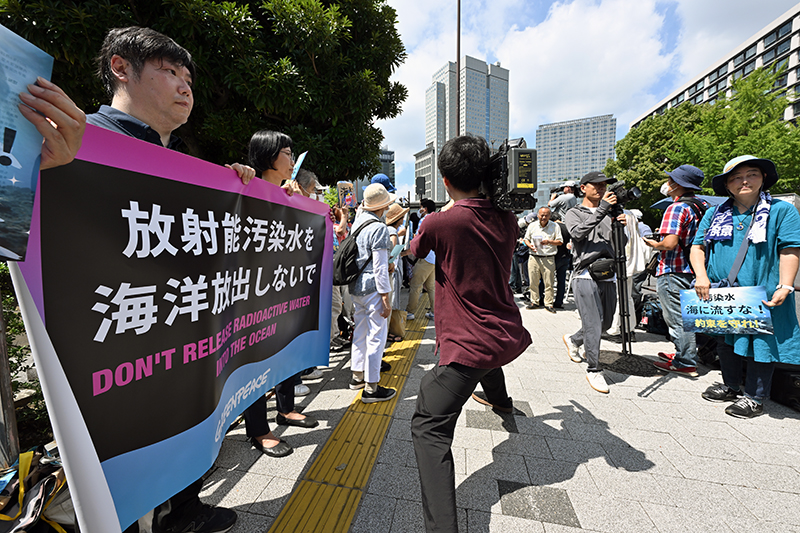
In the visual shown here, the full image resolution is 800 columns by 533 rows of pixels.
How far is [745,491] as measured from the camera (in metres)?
1.97

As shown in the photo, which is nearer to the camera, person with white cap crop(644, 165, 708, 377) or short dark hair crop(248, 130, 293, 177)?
short dark hair crop(248, 130, 293, 177)

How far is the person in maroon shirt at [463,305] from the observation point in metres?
1.62

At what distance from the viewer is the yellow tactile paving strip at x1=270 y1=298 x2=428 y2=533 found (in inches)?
70.3

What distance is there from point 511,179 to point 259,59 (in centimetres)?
594

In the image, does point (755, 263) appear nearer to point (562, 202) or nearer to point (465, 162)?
point (465, 162)

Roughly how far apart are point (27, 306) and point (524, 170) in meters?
1.92

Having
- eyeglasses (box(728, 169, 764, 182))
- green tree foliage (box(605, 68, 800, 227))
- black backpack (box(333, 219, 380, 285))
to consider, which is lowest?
black backpack (box(333, 219, 380, 285))

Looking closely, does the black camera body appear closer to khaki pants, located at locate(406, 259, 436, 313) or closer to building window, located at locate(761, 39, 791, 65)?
khaki pants, located at locate(406, 259, 436, 313)

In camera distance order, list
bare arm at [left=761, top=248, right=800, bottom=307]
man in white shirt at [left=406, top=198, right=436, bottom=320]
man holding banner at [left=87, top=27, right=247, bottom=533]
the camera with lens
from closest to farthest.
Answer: man holding banner at [left=87, top=27, right=247, bottom=533] → bare arm at [left=761, top=248, right=800, bottom=307] → the camera with lens → man in white shirt at [left=406, top=198, right=436, bottom=320]

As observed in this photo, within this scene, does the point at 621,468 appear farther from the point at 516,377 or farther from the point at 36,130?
the point at 36,130

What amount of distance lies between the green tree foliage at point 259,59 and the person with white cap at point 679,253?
18.2 feet

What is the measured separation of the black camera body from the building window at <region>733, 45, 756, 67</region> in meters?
64.0

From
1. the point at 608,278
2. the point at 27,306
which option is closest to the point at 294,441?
the point at 27,306

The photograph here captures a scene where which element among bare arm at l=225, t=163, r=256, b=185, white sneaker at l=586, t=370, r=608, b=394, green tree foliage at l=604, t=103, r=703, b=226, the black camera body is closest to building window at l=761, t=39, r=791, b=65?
green tree foliage at l=604, t=103, r=703, b=226
